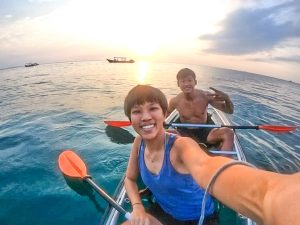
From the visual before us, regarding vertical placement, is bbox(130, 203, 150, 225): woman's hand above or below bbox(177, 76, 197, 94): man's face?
below

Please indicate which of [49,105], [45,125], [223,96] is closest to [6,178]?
[45,125]

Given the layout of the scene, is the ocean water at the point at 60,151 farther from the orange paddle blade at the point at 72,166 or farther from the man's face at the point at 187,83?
the man's face at the point at 187,83

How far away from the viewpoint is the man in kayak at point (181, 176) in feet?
3.34

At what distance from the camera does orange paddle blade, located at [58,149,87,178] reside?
449cm

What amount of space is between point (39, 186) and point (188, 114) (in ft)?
13.2

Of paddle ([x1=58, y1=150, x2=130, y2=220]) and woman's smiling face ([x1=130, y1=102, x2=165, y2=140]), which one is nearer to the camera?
woman's smiling face ([x1=130, y1=102, x2=165, y2=140])

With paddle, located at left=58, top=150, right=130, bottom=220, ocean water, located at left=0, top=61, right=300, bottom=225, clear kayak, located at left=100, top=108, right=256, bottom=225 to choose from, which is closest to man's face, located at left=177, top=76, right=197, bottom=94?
clear kayak, located at left=100, top=108, right=256, bottom=225

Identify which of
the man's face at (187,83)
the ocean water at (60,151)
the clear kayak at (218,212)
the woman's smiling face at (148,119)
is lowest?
the ocean water at (60,151)

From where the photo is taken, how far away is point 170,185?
259cm

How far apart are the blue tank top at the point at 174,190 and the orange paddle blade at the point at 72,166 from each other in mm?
1892

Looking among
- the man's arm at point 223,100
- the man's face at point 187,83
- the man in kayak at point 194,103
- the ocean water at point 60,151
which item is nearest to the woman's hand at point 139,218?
the ocean water at point 60,151

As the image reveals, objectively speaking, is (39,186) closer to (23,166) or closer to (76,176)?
(23,166)

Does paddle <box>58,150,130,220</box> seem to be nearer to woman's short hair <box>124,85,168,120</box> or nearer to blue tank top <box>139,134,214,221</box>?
blue tank top <box>139,134,214,221</box>

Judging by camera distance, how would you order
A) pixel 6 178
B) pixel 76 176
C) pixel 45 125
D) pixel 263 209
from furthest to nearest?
1. pixel 45 125
2. pixel 6 178
3. pixel 76 176
4. pixel 263 209
